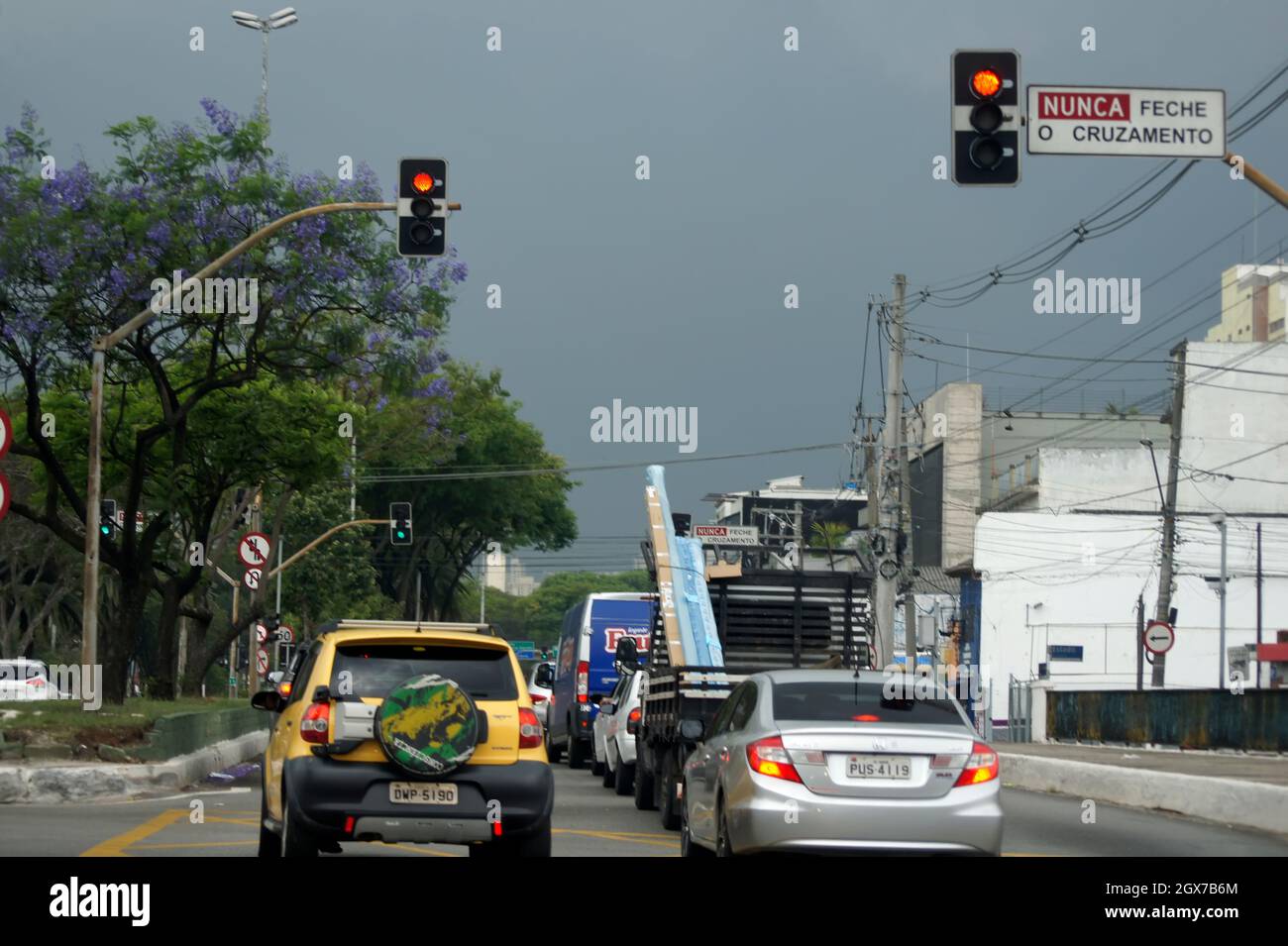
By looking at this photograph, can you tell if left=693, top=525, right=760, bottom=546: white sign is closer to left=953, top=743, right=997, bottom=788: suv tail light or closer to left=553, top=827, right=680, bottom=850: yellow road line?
left=553, top=827, right=680, bottom=850: yellow road line

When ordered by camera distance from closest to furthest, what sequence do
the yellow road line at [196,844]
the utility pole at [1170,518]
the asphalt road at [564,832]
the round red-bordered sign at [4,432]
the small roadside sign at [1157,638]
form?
the yellow road line at [196,844], the asphalt road at [564,832], the round red-bordered sign at [4,432], the small roadside sign at [1157,638], the utility pole at [1170,518]

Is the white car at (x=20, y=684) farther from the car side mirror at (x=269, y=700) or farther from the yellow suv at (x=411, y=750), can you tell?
the yellow suv at (x=411, y=750)

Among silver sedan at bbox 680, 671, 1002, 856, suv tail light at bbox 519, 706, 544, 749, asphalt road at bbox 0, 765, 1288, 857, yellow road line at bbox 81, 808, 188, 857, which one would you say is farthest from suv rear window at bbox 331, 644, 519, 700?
yellow road line at bbox 81, 808, 188, 857

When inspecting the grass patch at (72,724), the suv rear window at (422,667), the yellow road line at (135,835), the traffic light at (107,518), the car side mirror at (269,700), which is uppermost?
the traffic light at (107,518)

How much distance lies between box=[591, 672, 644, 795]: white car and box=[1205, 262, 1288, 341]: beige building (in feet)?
231

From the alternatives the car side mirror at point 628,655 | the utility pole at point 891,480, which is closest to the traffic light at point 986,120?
the car side mirror at point 628,655

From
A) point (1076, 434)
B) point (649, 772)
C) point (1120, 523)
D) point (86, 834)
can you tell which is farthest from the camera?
point (1076, 434)

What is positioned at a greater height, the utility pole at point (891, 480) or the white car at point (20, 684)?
the utility pole at point (891, 480)

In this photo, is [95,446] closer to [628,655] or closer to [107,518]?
[107,518]

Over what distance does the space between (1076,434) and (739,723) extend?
264 ft

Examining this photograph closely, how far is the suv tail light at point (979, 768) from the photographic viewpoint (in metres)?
11.3

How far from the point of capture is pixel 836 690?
1202 centimetres
